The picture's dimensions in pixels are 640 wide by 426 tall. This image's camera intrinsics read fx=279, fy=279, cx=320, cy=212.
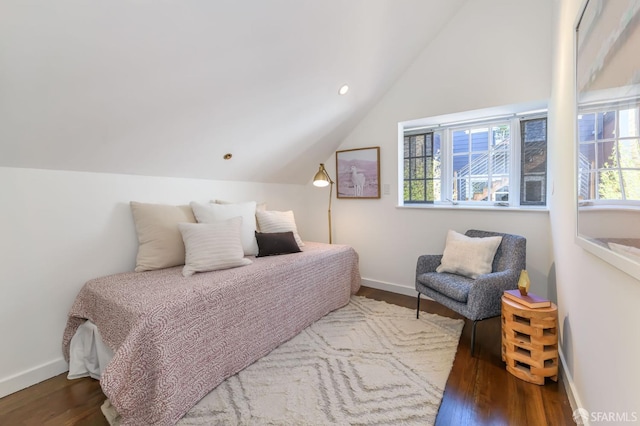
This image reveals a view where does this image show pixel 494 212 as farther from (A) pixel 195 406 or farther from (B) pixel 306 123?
(A) pixel 195 406

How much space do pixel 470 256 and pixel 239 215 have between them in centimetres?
204

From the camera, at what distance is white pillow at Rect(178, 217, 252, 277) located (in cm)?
199

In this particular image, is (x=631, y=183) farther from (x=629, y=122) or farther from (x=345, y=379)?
(x=345, y=379)

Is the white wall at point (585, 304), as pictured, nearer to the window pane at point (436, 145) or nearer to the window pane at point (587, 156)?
the window pane at point (587, 156)

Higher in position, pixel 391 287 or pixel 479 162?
pixel 479 162

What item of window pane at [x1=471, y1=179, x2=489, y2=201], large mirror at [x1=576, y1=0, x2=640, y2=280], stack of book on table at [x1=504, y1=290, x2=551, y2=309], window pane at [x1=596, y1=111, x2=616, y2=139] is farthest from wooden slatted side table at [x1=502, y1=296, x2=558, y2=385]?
window pane at [x1=471, y1=179, x2=489, y2=201]

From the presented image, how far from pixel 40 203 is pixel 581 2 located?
3.05 meters

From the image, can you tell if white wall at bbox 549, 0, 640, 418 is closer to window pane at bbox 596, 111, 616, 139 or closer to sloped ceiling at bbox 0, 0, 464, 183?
window pane at bbox 596, 111, 616, 139

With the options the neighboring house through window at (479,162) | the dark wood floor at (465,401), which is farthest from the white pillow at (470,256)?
the neighboring house through window at (479,162)

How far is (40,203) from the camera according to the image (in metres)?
1.74

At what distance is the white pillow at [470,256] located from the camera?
7.50 feet

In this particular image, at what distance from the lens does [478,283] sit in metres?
1.94

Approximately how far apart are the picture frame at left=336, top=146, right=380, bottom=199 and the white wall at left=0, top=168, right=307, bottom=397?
2.20 meters

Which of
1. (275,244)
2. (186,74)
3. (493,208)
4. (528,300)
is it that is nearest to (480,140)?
(493,208)
